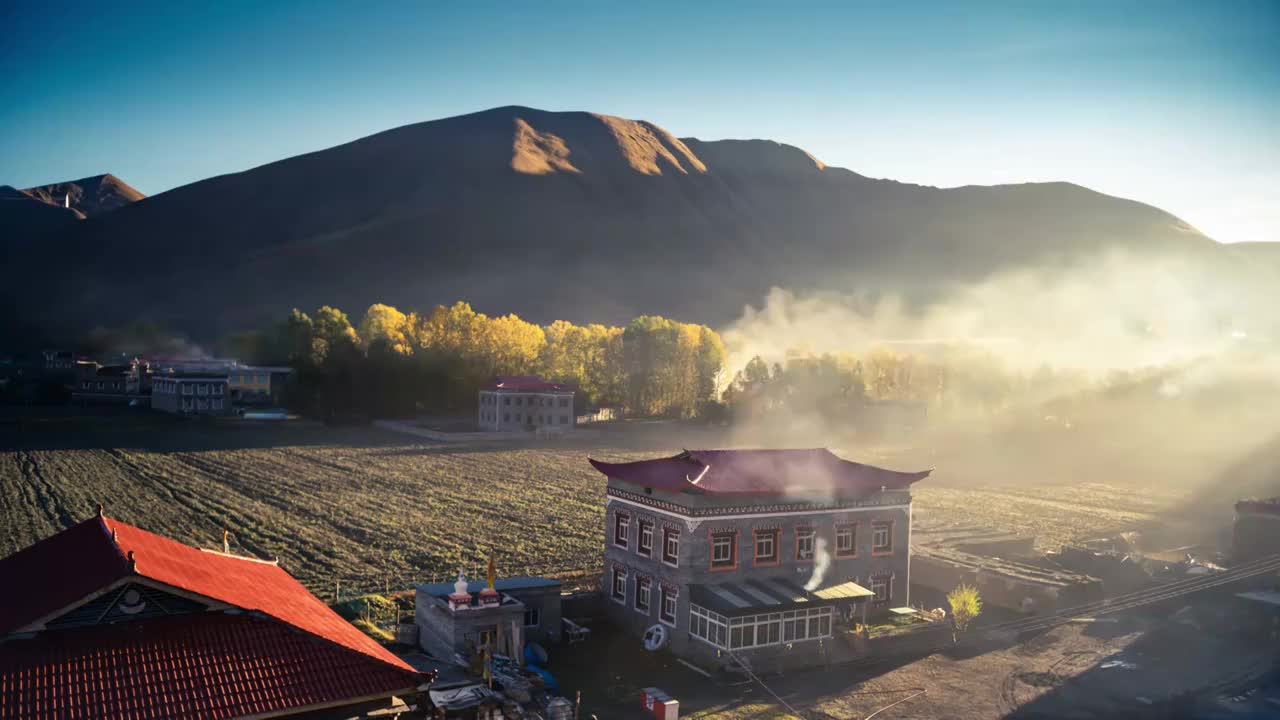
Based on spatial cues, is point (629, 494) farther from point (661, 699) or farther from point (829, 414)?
point (829, 414)

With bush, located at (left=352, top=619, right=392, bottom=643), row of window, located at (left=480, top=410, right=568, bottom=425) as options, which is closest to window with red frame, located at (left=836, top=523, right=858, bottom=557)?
bush, located at (left=352, top=619, right=392, bottom=643)

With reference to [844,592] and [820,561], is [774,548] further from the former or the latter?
[844,592]

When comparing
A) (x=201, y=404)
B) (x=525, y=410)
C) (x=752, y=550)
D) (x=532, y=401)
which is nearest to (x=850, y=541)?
(x=752, y=550)

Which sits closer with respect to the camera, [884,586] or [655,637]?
[655,637]

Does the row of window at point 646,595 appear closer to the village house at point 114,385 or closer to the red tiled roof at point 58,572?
the red tiled roof at point 58,572

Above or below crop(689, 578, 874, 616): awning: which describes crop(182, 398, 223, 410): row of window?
above

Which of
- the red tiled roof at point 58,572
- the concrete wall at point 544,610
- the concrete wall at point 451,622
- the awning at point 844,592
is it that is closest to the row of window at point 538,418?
the concrete wall at point 544,610

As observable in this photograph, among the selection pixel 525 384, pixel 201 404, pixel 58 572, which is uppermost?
pixel 525 384

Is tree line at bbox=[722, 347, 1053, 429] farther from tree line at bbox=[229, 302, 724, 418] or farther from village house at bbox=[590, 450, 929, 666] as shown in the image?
village house at bbox=[590, 450, 929, 666]
